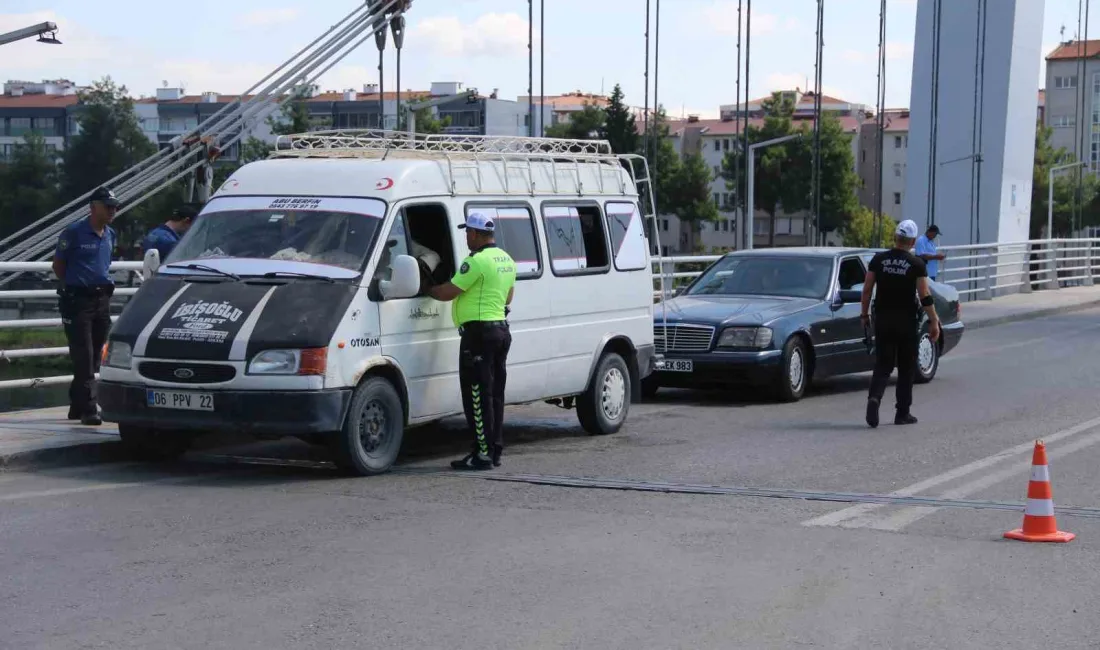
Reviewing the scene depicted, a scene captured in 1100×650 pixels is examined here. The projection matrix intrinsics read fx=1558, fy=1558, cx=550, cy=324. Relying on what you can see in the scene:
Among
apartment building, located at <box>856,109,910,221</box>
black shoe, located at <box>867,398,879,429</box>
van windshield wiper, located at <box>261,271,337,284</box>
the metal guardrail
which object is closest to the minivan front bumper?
van windshield wiper, located at <box>261,271,337,284</box>

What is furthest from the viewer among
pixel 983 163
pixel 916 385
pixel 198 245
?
pixel 983 163

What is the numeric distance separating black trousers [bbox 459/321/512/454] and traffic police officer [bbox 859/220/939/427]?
4.08 meters

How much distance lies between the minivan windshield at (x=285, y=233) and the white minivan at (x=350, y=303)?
0.01 meters

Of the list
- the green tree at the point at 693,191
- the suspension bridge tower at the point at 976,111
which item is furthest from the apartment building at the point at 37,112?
the suspension bridge tower at the point at 976,111

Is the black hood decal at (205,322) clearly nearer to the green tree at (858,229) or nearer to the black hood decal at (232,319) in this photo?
the black hood decal at (232,319)

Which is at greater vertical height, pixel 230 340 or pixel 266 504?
pixel 230 340

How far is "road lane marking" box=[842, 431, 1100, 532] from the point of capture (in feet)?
27.7

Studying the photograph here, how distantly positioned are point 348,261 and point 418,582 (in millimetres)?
3681

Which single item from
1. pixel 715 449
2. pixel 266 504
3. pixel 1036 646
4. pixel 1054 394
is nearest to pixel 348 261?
pixel 266 504

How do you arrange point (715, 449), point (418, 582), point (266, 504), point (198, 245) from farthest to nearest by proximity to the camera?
point (715, 449) < point (198, 245) < point (266, 504) < point (418, 582)

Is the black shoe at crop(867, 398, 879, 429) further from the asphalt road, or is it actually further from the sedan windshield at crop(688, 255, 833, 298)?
the sedan windshield at crop(688, 255, 833, 298)

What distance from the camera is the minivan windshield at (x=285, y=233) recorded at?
10227 millimetres

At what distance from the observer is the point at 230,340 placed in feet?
31.7

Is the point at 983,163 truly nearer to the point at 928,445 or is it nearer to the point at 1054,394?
the point at 1054,394
